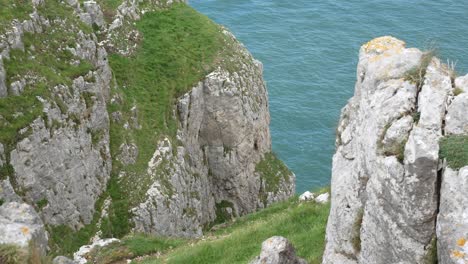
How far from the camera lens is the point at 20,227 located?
64.5ft

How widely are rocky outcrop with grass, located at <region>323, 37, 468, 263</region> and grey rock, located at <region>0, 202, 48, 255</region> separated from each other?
34.5 ft

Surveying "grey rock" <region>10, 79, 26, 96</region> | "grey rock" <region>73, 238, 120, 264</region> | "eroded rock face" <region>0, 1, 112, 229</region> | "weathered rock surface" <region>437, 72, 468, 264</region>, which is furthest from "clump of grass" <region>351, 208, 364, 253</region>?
"grey rock" <region>10, 79, 26, 96</region>

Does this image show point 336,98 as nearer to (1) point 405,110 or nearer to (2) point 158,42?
(2) point 158,42

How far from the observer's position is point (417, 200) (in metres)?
17.2

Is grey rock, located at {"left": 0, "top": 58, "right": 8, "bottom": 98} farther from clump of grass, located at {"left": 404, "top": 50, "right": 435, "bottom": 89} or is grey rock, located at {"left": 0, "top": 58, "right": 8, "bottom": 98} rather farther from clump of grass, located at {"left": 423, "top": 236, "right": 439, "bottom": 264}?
clump of grass, located at {"left": 423, "top": 236, "right": 439, "bottom": 264}

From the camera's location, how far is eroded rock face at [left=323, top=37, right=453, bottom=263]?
17.2m

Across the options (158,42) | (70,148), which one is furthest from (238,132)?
(70,148)

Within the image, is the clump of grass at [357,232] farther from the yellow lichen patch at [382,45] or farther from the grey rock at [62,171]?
the grey rock at [62,171]

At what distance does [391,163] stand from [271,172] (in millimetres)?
48403

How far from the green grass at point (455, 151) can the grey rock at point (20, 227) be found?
12.7 metres

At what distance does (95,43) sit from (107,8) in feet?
27.3

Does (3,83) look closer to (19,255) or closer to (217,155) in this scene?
(19,255)

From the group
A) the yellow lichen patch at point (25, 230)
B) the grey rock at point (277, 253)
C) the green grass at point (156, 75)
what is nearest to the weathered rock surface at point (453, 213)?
the grey rock at point (277, 253)

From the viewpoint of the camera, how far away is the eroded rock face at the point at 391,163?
17188 millimetres
